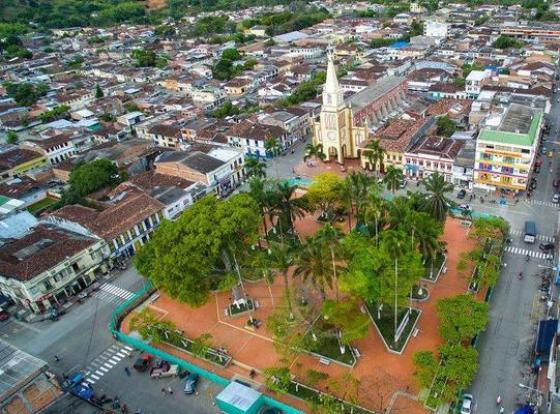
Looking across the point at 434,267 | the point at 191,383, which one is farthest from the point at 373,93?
the point at 191,383

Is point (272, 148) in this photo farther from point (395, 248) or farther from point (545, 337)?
point (545, 337)

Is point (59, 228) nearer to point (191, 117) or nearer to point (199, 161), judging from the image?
point (199, 161)

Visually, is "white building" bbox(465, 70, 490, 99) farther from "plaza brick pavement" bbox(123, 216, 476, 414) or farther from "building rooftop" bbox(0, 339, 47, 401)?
"building rooftop" bbox(0, 339, 47, 401)

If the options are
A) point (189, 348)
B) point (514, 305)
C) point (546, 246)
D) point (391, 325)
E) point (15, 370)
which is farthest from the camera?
point (546, 246)

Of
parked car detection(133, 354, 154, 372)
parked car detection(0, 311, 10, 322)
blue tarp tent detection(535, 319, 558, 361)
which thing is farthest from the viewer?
parked car detection(0, 311, 10, 322)

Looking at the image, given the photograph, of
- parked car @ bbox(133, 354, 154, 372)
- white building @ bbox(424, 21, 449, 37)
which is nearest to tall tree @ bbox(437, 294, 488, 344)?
parked car @ bbox(133, 354, 154, 372)

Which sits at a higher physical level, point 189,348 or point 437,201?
point 437,201
